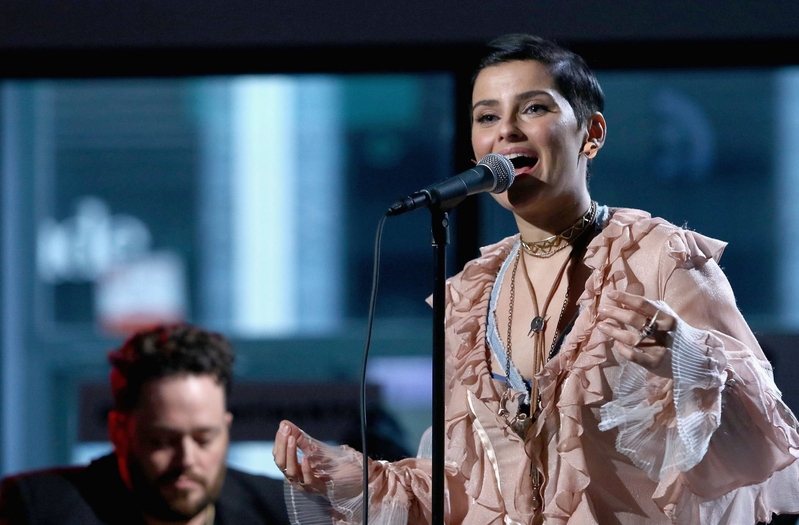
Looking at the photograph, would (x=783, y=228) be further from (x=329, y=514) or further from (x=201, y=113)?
(x=329, y=514)

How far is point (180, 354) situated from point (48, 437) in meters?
3.40

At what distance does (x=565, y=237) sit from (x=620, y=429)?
438mm

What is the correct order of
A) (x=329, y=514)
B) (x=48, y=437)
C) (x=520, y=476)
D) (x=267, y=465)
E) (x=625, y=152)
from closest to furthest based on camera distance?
(x=520, y=476)
(x=329, y=514)
(x=267, y=465)
(x=48, y=437)
(x=625, y=152)

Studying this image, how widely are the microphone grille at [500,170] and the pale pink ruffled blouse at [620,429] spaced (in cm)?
23

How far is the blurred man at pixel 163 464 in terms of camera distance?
2.78m

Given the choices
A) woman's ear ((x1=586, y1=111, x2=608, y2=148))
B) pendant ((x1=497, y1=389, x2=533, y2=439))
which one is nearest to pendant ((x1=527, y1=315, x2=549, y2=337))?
pendant ((x1=497, y1=389, x2=533, y2=439))

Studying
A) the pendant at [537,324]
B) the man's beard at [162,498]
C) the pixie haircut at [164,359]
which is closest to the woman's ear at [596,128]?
the pendant at [537,324]

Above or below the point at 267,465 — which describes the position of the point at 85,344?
above

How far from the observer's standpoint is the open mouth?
5.08 feet

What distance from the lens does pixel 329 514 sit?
1630 mm

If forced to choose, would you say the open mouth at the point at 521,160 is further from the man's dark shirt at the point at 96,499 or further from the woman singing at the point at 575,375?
the man's dark shirt at the point at 96,499

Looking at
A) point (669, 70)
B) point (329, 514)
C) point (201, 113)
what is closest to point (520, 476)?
point (329, 514)

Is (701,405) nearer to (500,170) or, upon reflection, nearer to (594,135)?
(500,170)

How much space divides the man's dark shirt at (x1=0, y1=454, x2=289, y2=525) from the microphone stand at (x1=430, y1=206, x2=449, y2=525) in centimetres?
158
